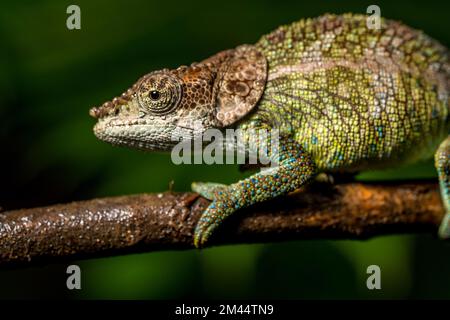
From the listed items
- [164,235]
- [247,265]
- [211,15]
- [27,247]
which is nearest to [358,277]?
[247,265]

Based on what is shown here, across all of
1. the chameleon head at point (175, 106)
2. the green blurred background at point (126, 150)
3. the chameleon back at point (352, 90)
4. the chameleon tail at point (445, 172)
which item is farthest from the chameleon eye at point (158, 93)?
the chameleon tail at point (445, 172)

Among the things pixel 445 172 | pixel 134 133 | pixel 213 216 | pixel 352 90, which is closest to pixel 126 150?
pixel 134 133

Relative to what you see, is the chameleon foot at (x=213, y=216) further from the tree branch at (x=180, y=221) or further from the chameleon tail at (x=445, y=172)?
the chameleon tail at (x=445, y=172)

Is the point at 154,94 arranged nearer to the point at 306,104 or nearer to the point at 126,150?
the point at 306,104

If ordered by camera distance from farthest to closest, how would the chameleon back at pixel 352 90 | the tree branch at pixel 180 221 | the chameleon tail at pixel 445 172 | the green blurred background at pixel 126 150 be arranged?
the green blurred background at pixel 126 150 → the chameleon tail at pixel 445 172 → the chameleon back at pixel 352 90 → the tree branch at pixel 180 221

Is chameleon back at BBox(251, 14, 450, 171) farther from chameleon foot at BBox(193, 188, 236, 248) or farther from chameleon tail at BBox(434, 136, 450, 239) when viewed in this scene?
chameleon foot at BBox(193, 188, 236, 248)
